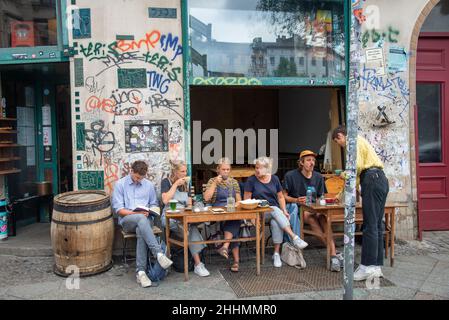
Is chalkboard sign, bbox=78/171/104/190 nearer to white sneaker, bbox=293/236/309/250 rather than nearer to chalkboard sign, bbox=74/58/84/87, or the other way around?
chalkboard sign, bbox=74/58/84/87

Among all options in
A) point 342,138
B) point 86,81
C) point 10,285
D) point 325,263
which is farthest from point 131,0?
point 325,263

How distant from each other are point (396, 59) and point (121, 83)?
4070mm

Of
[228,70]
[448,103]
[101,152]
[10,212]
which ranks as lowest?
[10,212]

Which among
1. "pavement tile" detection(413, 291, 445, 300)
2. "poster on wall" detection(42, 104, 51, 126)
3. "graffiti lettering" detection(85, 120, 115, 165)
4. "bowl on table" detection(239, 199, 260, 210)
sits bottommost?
"pavement tile" detection(413, 291, 445, 300)

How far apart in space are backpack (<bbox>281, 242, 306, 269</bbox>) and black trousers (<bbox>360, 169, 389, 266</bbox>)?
80 centimetres

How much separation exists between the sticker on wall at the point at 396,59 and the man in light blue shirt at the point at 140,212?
4.01m

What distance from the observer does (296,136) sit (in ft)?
34.1

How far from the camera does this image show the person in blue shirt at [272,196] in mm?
5789

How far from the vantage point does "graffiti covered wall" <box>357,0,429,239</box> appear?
6.86m

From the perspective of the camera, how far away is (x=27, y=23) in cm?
649

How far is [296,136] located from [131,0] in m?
5.36

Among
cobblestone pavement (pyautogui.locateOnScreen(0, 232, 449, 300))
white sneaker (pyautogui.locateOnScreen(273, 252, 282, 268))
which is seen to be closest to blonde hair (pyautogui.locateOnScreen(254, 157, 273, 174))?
white sneaker (pyautogui.locateOnScreen(273, 252, 282, 268))

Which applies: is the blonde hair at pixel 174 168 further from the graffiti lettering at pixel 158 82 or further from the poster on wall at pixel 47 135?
the poster on wall at pixel 47 135
